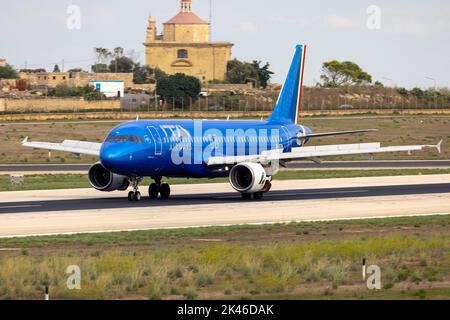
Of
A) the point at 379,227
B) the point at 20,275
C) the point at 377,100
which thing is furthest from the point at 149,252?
the point at 377,100

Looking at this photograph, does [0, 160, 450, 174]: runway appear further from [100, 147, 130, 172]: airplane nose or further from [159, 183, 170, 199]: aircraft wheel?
[100, 147, 130, 172]: airplane nose

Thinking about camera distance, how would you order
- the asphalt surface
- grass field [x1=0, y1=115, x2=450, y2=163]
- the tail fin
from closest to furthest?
the asphalt surface
the tail fin
grass field [x1=0, y1=115, x2=450, y2=163]

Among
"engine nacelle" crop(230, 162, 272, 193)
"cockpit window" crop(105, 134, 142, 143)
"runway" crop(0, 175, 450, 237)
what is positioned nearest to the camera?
"runway" crop(0, 175, 450, 237)

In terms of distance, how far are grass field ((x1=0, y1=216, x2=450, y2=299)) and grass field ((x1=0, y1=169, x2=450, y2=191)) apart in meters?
23.9

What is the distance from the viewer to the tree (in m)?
168

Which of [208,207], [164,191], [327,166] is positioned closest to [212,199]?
[164,191]

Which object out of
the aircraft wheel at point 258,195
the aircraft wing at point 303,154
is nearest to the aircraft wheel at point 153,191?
the aircraft wing at point 303,154

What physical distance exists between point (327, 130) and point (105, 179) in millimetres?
72830

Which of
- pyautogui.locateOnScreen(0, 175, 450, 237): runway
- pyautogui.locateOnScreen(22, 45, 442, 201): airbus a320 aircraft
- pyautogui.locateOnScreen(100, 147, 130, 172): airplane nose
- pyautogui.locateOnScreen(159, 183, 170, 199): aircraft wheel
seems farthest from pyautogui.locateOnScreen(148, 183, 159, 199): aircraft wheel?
pyautogui.locateOnScreen(100, 147, 130, 172): airplane nose

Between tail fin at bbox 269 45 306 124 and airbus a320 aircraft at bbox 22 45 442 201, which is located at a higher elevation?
tail fin at bbox 269 45 306 124

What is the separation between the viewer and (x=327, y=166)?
87.2 metres

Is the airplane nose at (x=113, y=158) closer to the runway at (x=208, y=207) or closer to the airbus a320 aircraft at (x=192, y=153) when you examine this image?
the airbus a320 aircraft at (x=192, y=153)

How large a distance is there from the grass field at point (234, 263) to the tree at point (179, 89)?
125m
